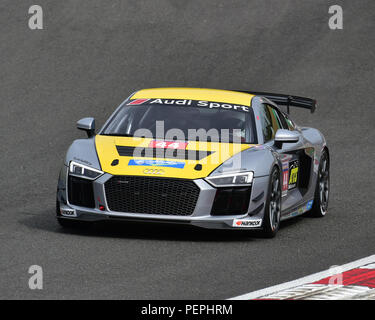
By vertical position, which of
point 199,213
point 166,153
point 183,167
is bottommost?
point 199,213

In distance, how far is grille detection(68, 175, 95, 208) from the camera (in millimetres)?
9445

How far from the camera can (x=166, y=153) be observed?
31.2 ft

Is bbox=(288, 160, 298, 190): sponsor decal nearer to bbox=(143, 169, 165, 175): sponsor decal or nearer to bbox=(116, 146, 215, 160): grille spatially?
bbox=(116, 146, 215, 160): grille

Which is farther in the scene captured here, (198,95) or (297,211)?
(297,211)

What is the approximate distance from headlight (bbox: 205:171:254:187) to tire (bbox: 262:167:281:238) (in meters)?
0.33

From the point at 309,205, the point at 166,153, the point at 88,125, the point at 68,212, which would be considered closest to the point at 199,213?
the point at 166,153

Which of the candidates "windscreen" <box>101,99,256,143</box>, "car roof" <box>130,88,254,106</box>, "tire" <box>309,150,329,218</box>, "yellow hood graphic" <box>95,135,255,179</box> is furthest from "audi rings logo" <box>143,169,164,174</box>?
"tire" <box>309,150,329,218</box>

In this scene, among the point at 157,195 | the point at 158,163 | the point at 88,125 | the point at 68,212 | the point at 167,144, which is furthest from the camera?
the point at 88,125

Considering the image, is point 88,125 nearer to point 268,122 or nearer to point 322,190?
point 268,122

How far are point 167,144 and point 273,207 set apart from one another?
49.5 inches

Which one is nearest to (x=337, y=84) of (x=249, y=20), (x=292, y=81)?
(x=292, y=81)

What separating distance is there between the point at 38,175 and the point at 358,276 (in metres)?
7.58

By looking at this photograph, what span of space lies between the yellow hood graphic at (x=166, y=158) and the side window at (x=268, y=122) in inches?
31.5

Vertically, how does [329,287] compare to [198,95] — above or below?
below
